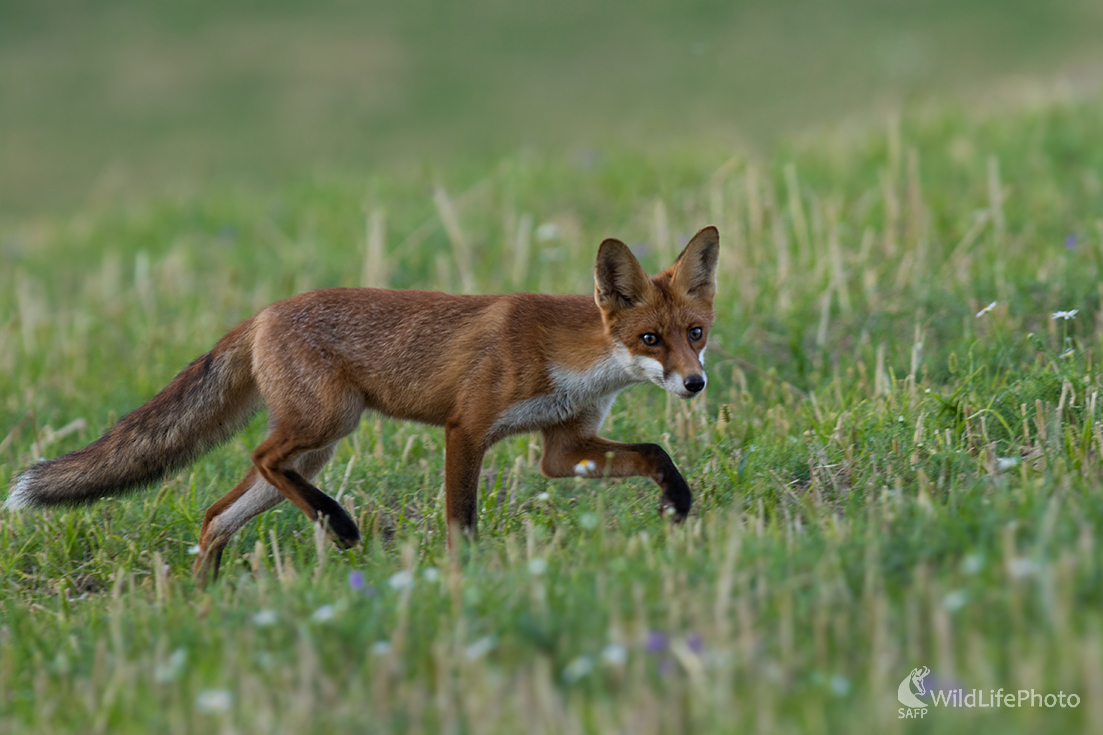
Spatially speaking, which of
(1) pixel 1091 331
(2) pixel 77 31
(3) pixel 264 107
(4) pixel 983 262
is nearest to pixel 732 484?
(1) pixel 1091 331

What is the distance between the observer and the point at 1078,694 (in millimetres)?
2852

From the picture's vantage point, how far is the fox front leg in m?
5.20

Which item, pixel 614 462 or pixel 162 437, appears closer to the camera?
pixel 614 462

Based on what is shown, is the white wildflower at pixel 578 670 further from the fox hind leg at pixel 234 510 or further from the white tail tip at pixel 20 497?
the white tail tip at pixel 20 497

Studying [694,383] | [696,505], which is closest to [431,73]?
[696,505]

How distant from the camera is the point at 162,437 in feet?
18.6

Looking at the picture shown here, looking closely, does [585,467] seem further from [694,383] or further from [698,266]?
[698,266]

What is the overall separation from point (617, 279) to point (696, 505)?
1160 millimetres

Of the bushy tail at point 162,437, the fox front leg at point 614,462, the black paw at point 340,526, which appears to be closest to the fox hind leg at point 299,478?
the black paw at point 340,526

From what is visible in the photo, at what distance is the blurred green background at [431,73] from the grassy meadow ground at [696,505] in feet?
15.3

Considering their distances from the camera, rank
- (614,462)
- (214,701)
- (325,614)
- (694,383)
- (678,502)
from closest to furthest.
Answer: (214,701), (325,614), (694,383), (678,502), (614,462)

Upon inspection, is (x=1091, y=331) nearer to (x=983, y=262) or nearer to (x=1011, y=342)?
(x=1011, y=342)

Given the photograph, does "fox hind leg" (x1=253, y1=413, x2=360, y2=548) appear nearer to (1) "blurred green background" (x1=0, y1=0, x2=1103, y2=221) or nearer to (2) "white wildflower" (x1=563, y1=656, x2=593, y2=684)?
(2) "white wildflower" (x1=563, y1=656, x2=593, y2=684)

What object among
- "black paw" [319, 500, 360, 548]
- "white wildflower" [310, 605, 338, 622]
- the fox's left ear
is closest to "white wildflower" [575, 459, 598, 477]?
the fox's left ear
